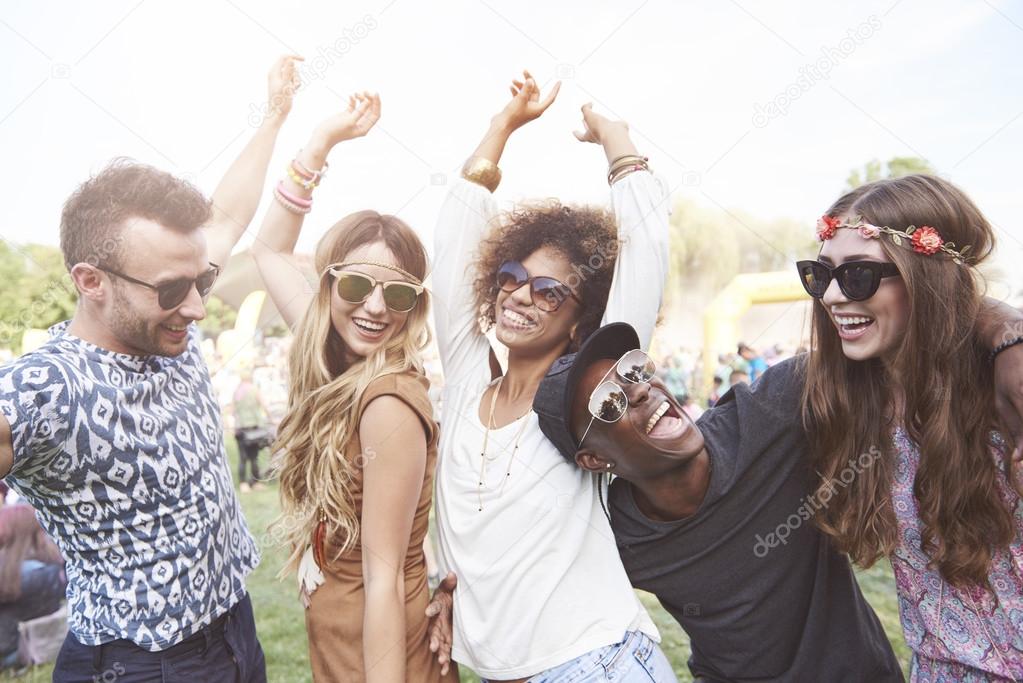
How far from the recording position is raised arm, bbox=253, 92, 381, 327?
2.62m

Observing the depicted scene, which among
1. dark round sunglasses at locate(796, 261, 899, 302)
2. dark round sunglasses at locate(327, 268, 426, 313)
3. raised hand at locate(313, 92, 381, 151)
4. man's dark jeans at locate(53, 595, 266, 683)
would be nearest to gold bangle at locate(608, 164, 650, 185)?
dark round sunglasses at locate(796, 261, 899, 302)

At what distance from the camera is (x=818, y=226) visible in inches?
75.3

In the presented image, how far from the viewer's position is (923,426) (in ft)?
5.77

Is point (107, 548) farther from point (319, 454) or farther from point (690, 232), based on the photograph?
point (690, 232)

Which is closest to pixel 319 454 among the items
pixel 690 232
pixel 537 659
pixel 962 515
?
pixel 537 659

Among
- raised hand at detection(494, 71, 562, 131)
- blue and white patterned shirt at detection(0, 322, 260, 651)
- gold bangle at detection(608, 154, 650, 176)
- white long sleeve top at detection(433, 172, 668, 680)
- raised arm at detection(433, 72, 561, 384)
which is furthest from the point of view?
raised hand at detection(494, 71, 562, 131)

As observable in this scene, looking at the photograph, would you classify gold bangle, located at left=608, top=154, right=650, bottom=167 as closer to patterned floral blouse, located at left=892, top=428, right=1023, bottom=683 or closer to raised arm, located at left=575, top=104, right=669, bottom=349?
A: raised arm, located at left=575, top=104, right=669, bottom=349

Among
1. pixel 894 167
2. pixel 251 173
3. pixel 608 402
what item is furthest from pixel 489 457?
pixel 894 167

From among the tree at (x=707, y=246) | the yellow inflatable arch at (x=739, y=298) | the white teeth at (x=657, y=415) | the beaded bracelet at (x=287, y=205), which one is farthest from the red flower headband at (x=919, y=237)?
the tree at (x=707, y=246)

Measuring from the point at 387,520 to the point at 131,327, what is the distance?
0.92 m

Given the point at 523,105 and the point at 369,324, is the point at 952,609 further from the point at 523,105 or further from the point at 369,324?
the point at 523,105

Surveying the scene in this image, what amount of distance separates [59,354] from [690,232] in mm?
36486

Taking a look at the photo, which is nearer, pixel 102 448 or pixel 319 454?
pixel 102 448

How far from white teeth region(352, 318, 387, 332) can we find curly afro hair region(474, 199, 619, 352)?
1.30ft
